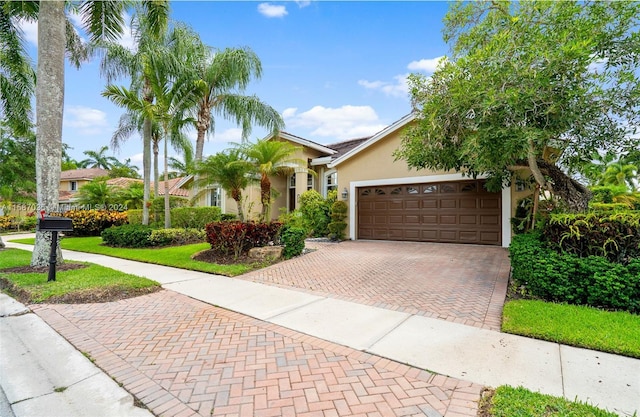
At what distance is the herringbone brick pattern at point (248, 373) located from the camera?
8.87 feet

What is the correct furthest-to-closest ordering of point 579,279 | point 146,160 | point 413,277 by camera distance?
point 146,160, point 413,277, point 579,279

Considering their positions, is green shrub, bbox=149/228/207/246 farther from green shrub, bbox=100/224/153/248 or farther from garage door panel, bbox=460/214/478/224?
garage door panel, bbox=460/214/478/224

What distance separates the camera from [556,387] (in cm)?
296

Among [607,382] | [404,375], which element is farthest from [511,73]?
[404,375]

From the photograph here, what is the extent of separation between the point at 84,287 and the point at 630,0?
11555 mm

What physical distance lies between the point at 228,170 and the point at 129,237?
261 inches

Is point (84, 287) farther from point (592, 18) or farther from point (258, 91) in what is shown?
point (258, 91)

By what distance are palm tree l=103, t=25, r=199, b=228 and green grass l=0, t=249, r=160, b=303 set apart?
6546mm

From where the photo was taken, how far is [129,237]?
44.7 feet

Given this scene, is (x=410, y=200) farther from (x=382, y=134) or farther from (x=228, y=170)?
(x=228, y=170)

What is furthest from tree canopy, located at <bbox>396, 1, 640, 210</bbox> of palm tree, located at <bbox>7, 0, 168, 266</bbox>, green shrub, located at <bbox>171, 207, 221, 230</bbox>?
green shrub, located at <bbox>171, 207, 221, 230</bbox>

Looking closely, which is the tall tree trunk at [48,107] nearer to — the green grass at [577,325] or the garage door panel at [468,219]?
the green grass at [577,325]

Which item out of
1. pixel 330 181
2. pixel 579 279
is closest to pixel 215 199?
pixel 330 181

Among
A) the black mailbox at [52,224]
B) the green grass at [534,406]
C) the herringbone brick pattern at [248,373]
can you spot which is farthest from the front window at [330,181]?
the green grass at [534,406]
